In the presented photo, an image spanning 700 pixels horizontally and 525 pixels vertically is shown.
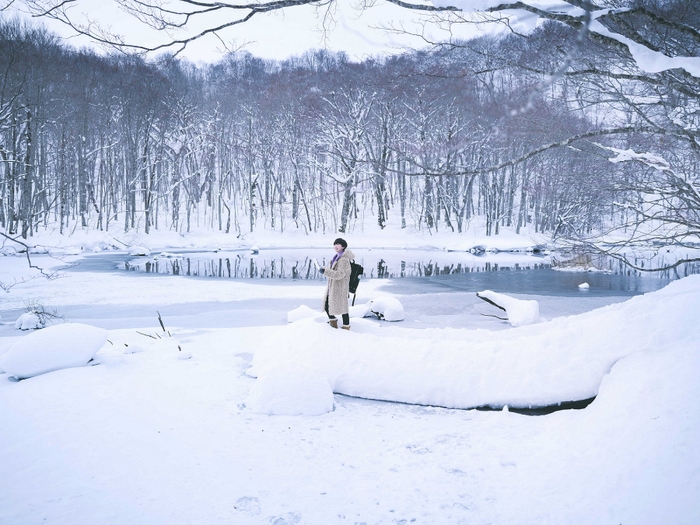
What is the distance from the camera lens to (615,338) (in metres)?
4.59

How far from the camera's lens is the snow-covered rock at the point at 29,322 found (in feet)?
29.0

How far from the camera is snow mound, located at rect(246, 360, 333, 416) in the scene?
180 inches

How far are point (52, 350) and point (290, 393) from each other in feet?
11.1

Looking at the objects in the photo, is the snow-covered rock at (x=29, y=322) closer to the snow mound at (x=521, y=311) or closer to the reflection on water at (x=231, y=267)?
the reflection on water at (x=231, y=267)

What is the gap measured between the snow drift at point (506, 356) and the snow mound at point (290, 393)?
797mm

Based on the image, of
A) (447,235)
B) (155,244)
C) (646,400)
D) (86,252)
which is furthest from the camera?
(447,235)

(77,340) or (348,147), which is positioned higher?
(348,147)

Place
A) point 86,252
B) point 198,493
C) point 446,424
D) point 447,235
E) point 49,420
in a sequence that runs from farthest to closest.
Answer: point 447,235 → point 86,252 → point 446,424 → point 49,420 → point 198,493

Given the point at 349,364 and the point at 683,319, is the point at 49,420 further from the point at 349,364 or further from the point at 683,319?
the point at 683,319

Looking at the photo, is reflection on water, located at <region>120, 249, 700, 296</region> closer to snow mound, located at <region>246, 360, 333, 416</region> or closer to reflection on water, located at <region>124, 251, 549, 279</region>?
reflection on water, located at <region>124, 251, 549, 279</region>

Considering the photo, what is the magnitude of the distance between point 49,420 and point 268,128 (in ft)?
110

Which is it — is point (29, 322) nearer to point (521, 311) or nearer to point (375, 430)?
point (375, 430)

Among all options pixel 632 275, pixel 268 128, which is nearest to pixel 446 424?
pixel 632 275

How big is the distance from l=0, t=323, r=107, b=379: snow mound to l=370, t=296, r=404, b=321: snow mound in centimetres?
600
